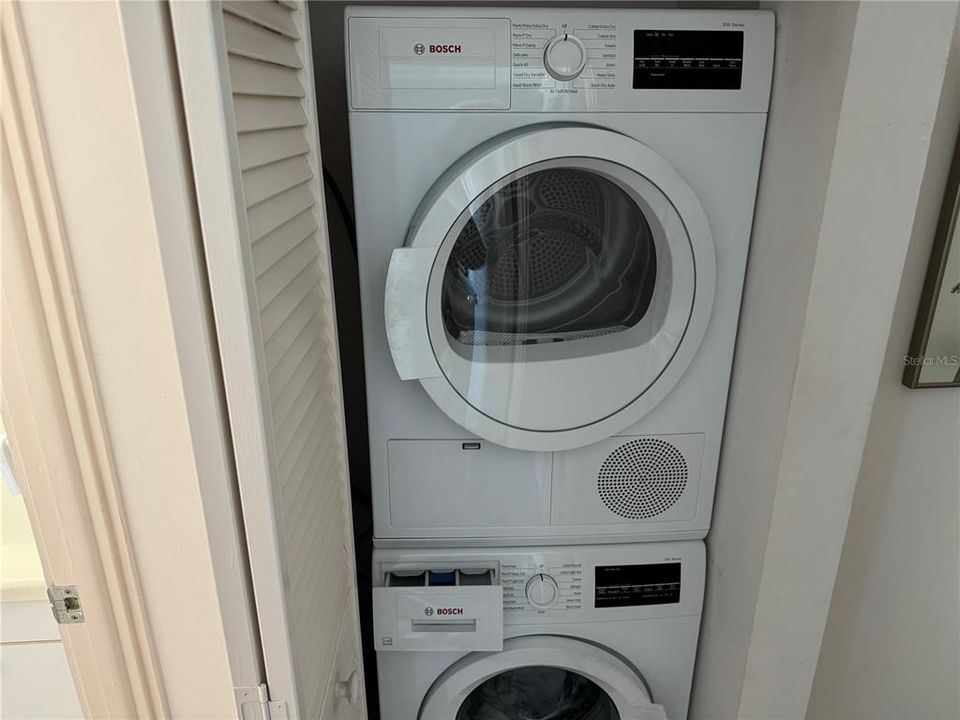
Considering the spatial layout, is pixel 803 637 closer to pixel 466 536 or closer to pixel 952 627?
pixel 952 627

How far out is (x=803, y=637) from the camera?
1.25 metres

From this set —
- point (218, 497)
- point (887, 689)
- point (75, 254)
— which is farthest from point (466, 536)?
point (887, 689)

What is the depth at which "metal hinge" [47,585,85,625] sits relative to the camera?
37.1 inches

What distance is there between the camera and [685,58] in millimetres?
1099

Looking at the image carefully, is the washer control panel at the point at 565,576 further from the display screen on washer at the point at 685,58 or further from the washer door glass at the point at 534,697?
the display screen on washer at the point at 685,58

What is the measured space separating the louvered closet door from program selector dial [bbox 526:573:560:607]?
1.25 ft

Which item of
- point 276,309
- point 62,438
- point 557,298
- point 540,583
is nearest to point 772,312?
point 557,298

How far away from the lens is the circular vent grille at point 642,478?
4.27 ft

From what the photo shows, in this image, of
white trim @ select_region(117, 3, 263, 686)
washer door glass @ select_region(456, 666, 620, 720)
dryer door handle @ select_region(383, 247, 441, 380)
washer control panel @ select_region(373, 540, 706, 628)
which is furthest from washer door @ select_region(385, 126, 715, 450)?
washer door glass @ select_region(456, 666, 620, 720)

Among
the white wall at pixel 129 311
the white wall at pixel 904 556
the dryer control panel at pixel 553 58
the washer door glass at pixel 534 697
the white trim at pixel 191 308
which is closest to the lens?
the white trim at pixel 191 308

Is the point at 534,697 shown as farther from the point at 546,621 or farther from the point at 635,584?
the point at 635,584

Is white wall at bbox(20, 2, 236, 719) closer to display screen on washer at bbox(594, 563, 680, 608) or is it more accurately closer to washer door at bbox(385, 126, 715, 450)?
washer door at bbox(385, 126, 715, 450)

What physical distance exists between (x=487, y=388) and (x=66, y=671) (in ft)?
3.42

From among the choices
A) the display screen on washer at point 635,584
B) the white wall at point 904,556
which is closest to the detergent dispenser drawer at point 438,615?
the display screen on washer at point 635,584
